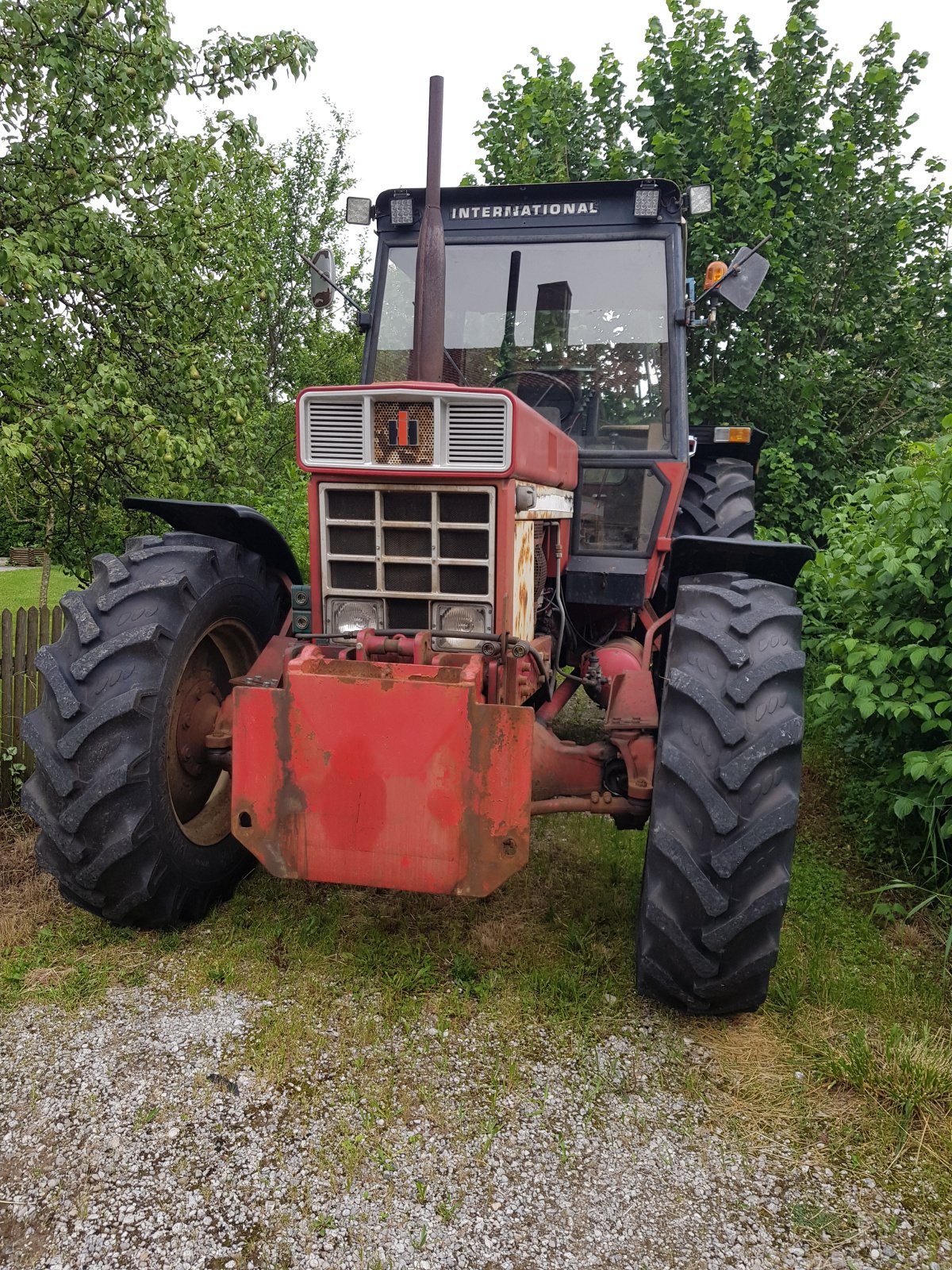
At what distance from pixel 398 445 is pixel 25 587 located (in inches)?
543

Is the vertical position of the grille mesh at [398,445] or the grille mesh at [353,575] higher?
the grille mesh at [398,445]

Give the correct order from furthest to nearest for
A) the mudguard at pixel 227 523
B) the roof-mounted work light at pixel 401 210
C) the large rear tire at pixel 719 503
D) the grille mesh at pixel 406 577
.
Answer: the large rear tire at pixel 719 503 < the roof-mounted work light at pixel 401 210 < the mudguard at pixel 227 523 < the grille mesh at pixel 406 577

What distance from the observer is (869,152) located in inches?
307

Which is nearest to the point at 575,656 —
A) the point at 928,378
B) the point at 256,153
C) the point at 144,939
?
the point at 144,939

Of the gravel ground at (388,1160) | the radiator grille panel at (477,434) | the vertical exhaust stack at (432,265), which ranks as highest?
the vertical exhaust stack at (432,265)

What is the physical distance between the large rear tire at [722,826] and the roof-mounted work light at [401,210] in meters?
2.84

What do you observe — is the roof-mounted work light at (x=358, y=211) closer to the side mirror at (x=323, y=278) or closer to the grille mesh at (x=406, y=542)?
the side mirror at (x=323, y=278)

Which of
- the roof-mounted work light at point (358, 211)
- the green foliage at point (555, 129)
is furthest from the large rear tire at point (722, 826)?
the green foliage at point (555, 129)

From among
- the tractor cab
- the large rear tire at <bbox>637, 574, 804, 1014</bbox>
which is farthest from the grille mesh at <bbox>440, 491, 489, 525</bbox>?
the tractor cab

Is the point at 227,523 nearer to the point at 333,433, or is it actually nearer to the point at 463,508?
the point at 333,433

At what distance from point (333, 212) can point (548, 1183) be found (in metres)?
14.2

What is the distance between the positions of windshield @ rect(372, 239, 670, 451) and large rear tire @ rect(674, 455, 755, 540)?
3.20ft

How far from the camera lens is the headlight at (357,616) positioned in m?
3.11

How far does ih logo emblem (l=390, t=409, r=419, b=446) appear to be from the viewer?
2836 mm
